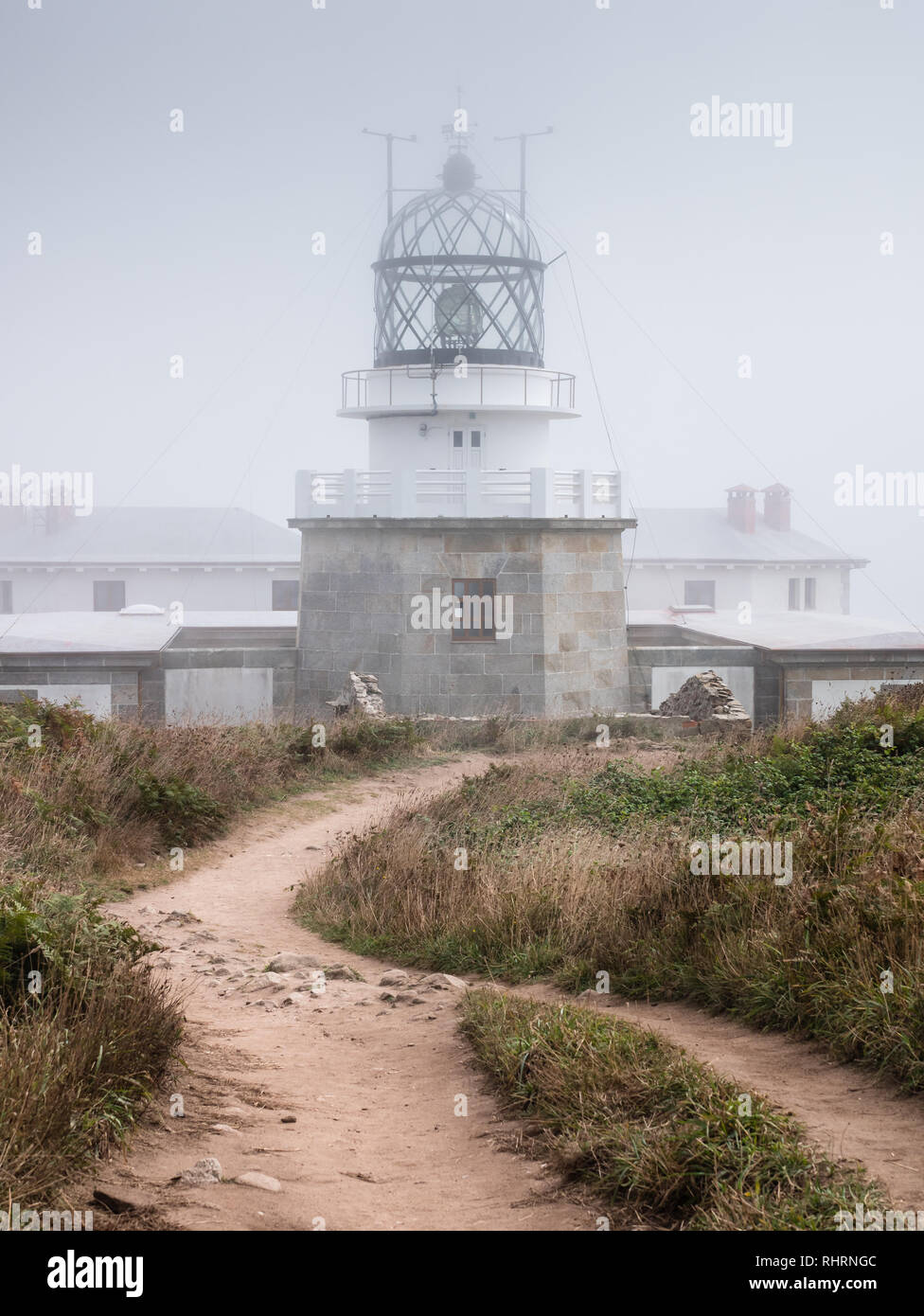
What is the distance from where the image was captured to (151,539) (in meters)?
50.4

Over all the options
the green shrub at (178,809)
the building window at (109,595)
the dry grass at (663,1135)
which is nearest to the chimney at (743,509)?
the building window at (109,595)

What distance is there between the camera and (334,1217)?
4.62m

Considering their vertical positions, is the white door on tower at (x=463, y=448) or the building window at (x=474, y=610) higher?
the white door on tower at (x=463, y=448)

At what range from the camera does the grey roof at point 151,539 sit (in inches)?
1852

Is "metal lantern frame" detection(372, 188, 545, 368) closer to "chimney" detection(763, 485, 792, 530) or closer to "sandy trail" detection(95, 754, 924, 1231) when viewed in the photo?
"sandy trail" detection(95, 754, 924, 1231)

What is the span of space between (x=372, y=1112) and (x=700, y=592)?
1718 inches

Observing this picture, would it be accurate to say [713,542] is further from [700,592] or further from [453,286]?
[453,286]

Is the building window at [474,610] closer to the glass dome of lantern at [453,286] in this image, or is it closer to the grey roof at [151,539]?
the glass dome of lantern at [453,286]

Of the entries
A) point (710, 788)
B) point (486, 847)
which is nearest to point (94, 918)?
point (486, 847)

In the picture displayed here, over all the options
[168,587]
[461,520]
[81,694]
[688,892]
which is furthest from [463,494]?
[168,587]

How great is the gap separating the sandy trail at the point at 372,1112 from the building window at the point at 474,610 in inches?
557

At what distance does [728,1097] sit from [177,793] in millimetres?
8828
